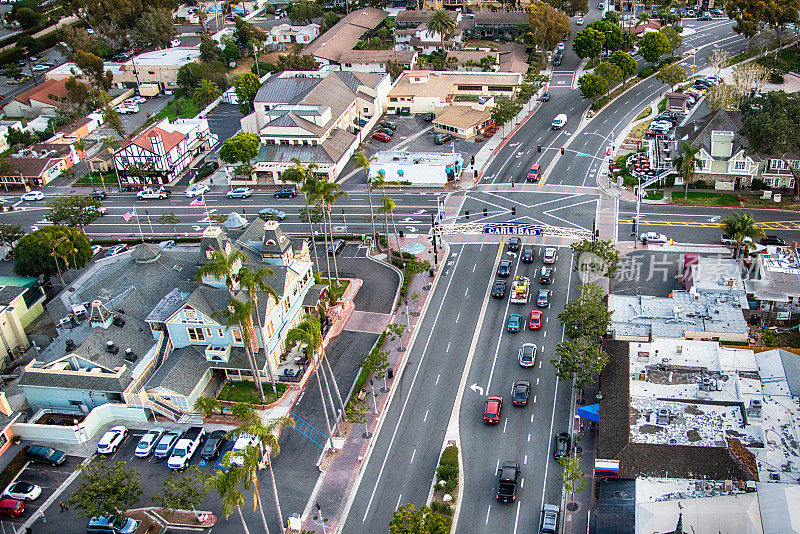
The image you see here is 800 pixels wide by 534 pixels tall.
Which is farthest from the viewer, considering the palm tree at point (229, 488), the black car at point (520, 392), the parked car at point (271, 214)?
the parked car at point (271, 214)

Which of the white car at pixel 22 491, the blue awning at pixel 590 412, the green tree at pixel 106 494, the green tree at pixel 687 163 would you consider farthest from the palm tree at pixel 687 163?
the white car at pixel 22 491

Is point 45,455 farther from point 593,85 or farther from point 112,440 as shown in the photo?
point 593,85

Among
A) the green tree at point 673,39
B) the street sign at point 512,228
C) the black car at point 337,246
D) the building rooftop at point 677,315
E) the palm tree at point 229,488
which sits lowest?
the black car at point 337,246

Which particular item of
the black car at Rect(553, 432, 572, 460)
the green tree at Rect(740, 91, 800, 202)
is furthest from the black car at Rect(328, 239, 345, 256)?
the green tree at Rect(740, 91, 800, 202)

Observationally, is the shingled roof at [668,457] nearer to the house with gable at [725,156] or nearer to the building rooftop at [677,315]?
the building rooftop at [677,315]

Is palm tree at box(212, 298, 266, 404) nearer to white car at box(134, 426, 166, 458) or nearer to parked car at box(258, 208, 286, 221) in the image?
white car at box(134, 426, 166, 458)

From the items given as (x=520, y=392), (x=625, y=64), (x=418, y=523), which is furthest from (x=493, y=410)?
(x=625, y=64)
